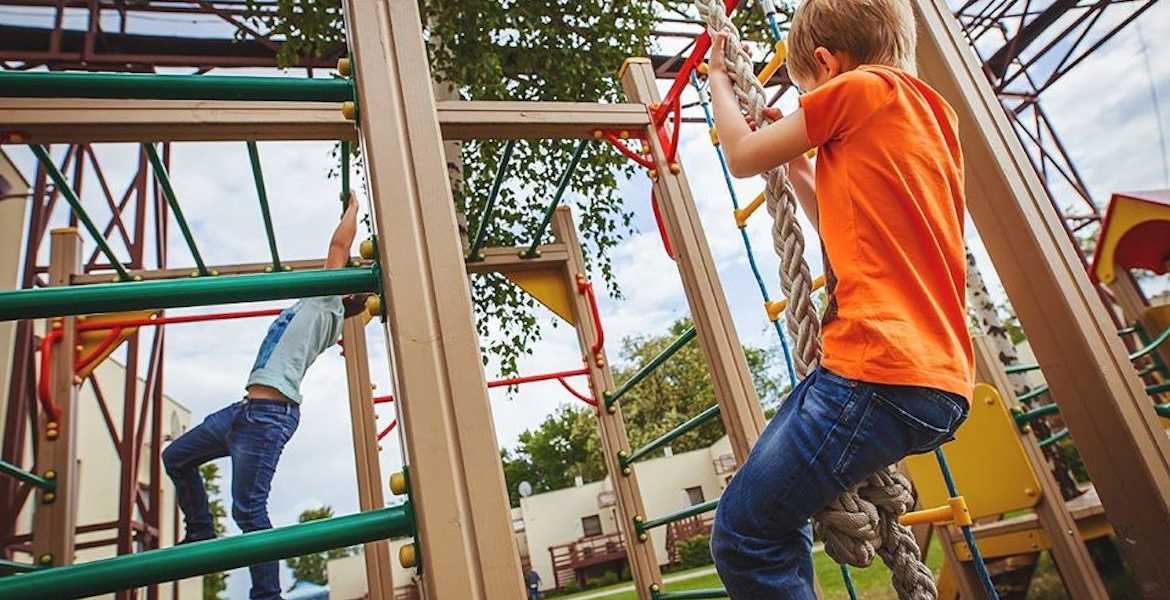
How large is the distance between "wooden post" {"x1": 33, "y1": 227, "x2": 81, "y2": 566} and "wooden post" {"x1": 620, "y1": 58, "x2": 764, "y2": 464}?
8.39 ft

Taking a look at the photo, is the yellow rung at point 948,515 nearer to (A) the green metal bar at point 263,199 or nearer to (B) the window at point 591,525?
(A) the green metal bar at point 263,199

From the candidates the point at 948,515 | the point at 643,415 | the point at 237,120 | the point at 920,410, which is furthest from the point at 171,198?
the point at 643,415

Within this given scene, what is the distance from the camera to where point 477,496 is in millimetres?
762

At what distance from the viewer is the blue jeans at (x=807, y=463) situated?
90cm

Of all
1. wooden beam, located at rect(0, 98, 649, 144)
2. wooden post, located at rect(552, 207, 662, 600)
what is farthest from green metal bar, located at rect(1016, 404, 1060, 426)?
wooden beam, located at rect(0, 98, 649, 144)

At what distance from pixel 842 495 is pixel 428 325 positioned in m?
0.63

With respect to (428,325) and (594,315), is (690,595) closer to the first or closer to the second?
(594,315)

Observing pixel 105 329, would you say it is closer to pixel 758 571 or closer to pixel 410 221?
pixel 410 221

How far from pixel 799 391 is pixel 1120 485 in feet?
2.75

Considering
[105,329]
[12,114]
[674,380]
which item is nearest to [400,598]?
[674,380]

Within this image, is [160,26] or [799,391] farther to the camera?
[160,26]

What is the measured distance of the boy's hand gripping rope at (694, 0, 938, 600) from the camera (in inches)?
38.0

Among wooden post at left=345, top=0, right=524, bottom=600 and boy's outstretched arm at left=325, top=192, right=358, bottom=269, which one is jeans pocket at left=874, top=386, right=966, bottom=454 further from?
boy's outstretched arm at left=325, top=192, right=358, bottom=269

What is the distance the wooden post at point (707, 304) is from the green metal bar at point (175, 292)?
1430mm
